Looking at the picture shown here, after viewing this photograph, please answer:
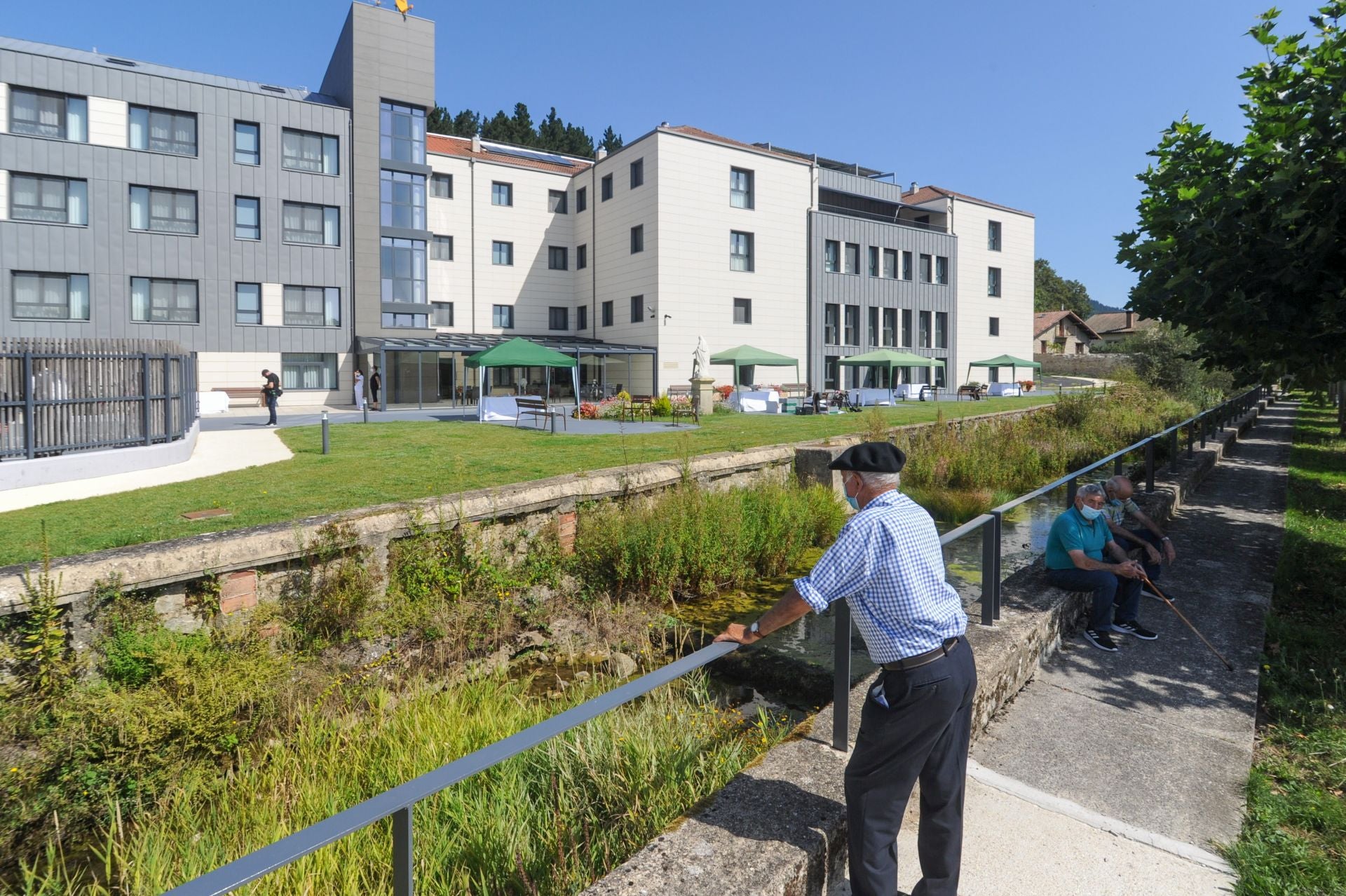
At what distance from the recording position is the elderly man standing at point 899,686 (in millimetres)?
2881

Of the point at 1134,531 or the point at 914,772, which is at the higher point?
the point at 1134,531

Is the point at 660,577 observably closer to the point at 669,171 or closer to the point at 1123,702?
the point at 1123,702

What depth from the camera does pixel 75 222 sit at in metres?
28.8

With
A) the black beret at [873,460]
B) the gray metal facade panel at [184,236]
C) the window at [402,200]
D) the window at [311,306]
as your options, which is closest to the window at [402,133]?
the window at [402,200]

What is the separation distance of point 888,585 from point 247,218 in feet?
114

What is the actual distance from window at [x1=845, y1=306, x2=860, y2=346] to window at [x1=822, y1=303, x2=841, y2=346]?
0.74m

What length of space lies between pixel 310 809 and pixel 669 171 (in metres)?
35.0

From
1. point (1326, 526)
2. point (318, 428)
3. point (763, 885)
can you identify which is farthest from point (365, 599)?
point (318, 428)

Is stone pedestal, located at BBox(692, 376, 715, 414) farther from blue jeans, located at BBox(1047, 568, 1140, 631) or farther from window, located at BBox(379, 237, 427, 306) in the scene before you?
blue jeans, located at BBox(1047, 568, 1140, 631)

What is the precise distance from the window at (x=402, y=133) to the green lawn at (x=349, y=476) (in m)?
19.5

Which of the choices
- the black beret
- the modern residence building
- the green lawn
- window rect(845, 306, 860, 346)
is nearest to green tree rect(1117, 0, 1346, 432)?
the black beret

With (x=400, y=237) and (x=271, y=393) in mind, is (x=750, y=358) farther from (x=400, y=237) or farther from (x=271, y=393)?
(x=271, y=393)

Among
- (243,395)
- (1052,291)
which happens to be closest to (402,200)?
(243,395)

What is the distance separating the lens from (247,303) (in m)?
32.0
